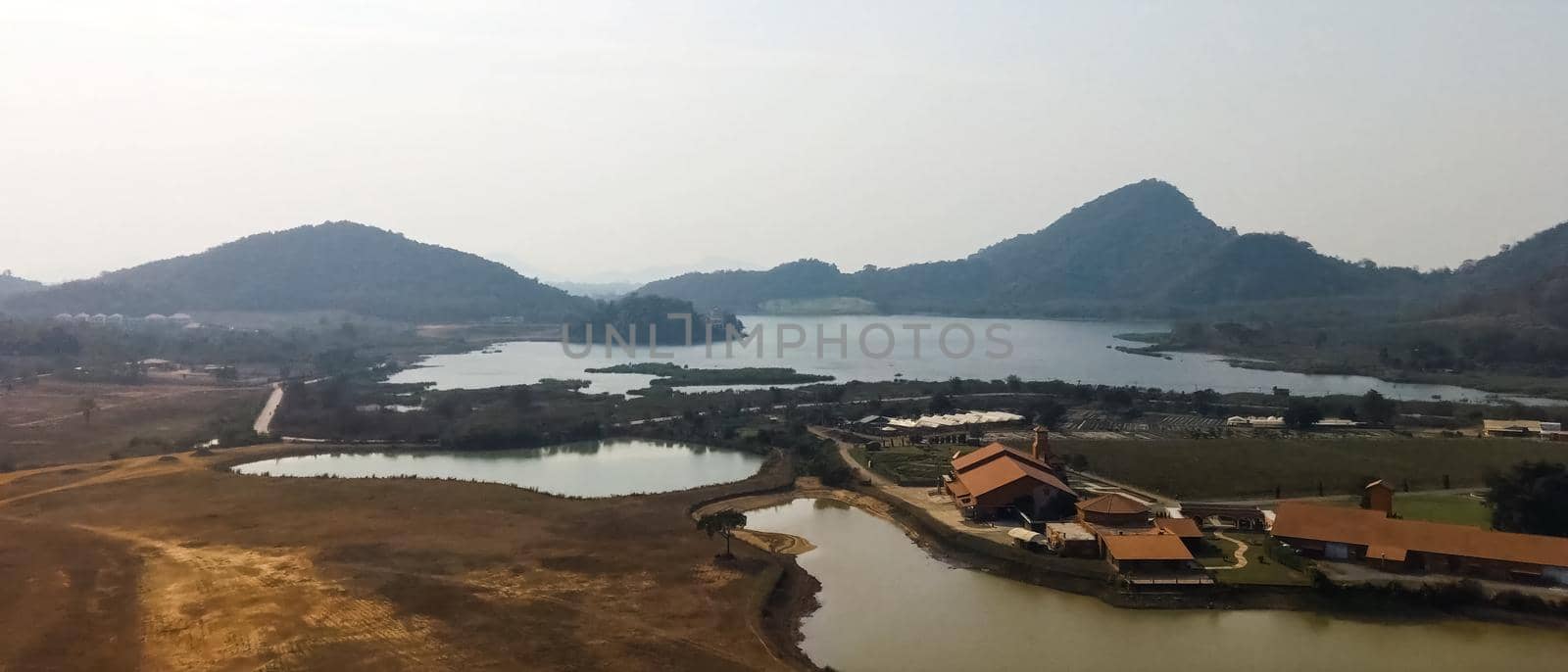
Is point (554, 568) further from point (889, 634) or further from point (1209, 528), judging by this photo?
point (1209, 528)

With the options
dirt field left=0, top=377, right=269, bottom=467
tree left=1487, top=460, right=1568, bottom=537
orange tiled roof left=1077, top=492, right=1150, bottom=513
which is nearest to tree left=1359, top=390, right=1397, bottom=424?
tree left=1487, top=460, right=1568, bottom=537

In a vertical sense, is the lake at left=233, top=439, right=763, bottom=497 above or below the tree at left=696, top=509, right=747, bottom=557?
below

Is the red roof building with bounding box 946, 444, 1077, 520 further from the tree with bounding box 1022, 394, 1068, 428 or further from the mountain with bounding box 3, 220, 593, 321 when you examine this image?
the mountain with bounding box 3, 220, 593, 321

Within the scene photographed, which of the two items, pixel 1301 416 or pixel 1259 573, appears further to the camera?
pixel 1301 416

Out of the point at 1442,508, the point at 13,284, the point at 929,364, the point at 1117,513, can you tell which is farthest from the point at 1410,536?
the point at 13,284

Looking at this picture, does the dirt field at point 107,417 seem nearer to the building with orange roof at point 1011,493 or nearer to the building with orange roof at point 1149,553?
the building with orange roof at point 1011,493

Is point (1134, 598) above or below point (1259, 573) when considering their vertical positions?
below

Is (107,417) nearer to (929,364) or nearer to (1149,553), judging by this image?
(1149,553)

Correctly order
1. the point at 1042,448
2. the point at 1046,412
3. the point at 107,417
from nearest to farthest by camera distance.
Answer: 1. the point at 1042,448
2. the point at 1046,412
3. the point at 107,417
